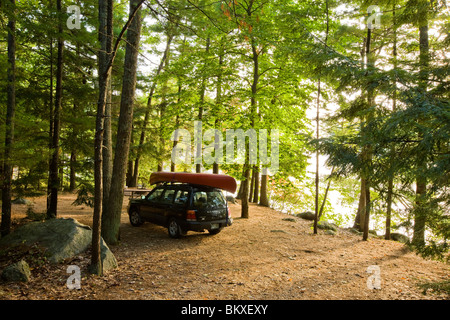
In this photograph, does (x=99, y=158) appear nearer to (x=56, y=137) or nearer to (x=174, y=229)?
(x=174, y=229)

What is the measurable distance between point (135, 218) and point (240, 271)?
5817mm

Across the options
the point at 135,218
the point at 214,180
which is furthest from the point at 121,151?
the point at 135,218

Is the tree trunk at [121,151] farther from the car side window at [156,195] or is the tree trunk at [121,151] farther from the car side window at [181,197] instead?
the car side window at [156,195]

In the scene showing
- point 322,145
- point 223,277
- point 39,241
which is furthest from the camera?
point 322,145

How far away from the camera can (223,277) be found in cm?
574

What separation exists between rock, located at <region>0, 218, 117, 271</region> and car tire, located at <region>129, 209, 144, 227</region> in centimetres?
313

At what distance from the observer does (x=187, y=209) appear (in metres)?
8.37

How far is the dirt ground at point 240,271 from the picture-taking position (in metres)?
4.85

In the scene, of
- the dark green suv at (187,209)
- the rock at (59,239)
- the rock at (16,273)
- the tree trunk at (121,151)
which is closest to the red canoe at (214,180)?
the dark green suv at (187,209)

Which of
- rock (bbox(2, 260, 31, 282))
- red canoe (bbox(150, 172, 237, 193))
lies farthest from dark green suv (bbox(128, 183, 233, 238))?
rock (bbox(2, 260, 31, 282))

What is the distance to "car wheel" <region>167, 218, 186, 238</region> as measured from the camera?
8.64 meters
